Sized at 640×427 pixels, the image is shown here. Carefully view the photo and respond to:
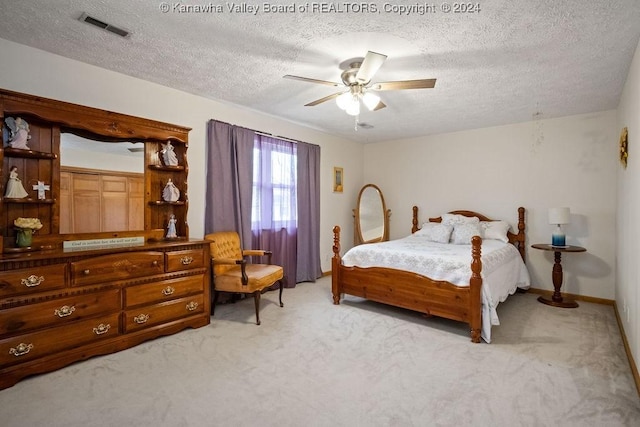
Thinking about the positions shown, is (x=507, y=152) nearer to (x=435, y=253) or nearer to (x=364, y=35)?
(x=435, y=253)

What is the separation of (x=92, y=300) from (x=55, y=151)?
4.16 ft

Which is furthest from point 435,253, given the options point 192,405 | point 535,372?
point 192,405

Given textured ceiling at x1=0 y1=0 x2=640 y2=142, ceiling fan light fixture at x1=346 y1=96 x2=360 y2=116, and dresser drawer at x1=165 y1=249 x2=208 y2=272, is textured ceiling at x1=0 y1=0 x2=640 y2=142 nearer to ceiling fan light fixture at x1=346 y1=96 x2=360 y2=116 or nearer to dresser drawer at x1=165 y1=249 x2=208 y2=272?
ceiling fan light fixture at x1=346 y1=96 x2=360 y2=116

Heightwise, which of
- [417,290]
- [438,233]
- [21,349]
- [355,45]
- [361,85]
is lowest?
[21,349]

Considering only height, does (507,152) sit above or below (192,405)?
above

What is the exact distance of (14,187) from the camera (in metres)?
2.41

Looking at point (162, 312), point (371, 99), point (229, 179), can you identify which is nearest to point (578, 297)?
point (371, 99)

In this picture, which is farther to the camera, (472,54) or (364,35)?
(472,54)

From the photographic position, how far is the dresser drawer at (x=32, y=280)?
6.90 ft

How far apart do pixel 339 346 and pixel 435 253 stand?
4.86 feet

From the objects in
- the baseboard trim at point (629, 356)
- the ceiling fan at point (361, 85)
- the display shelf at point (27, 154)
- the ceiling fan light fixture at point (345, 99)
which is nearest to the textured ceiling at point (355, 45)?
the ceiling fan at point (361, 85)

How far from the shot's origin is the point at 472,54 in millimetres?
2545

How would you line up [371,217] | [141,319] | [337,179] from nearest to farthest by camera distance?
[141,319], [337,179], [371,217]

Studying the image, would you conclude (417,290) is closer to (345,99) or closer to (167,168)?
(345,99)
